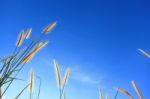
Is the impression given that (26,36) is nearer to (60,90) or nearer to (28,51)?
(28,51)

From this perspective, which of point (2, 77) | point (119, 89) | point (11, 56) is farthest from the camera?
point (119, 89)

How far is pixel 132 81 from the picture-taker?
3.57 meters

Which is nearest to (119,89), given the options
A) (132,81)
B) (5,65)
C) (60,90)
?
(132,81)

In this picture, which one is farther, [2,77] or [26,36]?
[26,36]

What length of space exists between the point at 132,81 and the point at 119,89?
0.36 metres

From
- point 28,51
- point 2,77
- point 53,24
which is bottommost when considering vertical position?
point 2,77

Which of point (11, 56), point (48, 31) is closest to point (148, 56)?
point (48, 31)

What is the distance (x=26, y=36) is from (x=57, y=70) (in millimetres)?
617

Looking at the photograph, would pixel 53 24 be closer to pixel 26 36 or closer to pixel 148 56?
pixel 26 36

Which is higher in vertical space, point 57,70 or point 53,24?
point 53,24

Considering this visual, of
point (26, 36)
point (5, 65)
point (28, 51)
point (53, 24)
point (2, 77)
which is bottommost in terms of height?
point (2, 77)

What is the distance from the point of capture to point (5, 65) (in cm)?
282

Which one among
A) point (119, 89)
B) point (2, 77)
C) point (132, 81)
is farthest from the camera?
point (132, 81)

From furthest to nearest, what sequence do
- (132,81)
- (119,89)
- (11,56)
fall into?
(132,81) < (119,89) < (11,56)
